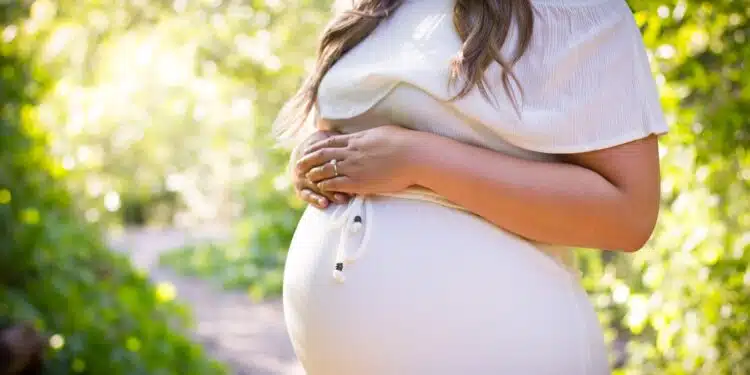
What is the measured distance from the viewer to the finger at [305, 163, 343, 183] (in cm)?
178

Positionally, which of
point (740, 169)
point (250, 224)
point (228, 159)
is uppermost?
point (228, 159)

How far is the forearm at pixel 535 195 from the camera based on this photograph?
1625mm

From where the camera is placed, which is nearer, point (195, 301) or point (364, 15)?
point (364, 15)

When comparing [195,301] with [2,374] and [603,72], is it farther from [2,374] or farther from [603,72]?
[603,72]

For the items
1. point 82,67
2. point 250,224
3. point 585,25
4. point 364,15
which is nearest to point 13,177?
point 82,67

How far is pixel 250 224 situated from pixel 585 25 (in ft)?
30.1

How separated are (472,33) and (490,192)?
0.98ft

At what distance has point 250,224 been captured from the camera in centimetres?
1066

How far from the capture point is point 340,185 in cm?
178

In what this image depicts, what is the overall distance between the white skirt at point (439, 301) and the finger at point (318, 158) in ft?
0.32

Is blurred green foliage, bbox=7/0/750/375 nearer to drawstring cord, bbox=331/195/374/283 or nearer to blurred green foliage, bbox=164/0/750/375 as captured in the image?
blurred green foliage, bbox=164/0/750/375

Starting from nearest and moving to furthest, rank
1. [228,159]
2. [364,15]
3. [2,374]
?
[364,15] → [2,374] → [228,159]

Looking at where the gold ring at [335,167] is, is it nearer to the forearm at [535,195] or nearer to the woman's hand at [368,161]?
the woman's hand at [368,161]

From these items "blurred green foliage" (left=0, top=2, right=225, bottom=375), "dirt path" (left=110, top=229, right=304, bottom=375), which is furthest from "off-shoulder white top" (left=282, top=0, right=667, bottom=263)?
"dirt path" (left=110, top=229, right=304, bottom=375)
